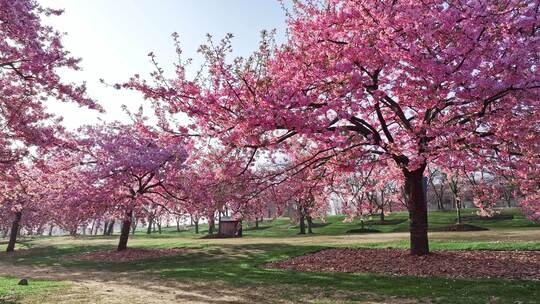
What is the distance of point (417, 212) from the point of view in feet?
50.8

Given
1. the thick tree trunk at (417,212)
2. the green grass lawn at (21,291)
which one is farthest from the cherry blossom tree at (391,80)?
the green grass lawn at (21,291)

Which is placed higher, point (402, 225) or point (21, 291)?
point (402, 225)

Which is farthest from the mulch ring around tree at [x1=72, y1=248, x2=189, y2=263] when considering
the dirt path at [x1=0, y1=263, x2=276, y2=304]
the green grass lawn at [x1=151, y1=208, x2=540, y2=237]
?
the green grass lawn at [x1=151, y1=208, x2=540, y2=237]

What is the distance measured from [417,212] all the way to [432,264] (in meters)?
2.21

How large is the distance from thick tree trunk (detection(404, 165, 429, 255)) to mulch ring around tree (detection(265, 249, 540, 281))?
17.4 inches

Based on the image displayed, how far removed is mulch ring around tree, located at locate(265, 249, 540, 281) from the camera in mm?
12406

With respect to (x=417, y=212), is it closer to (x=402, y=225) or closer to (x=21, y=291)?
(x=21, y=291)

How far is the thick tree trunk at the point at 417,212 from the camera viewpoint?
15406mm

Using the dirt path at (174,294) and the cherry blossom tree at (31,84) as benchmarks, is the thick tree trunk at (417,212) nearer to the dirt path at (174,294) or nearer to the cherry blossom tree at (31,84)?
the dirt path at (174,294)

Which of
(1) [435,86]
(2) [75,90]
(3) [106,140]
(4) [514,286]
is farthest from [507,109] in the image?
(3) [106,140]

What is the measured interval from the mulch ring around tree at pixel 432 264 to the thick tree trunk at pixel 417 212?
44 centimetres

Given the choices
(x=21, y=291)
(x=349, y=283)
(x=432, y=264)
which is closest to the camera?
(x=349, y=283)

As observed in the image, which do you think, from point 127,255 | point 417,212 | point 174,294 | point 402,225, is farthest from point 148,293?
point 402,225

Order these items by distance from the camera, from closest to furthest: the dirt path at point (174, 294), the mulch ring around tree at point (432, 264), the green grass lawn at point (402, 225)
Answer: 1. the dirt path at point (174, 294)
2. the mulch ring around tree at point (432, 264)
3. the green grass lawn at point (402, 225)
